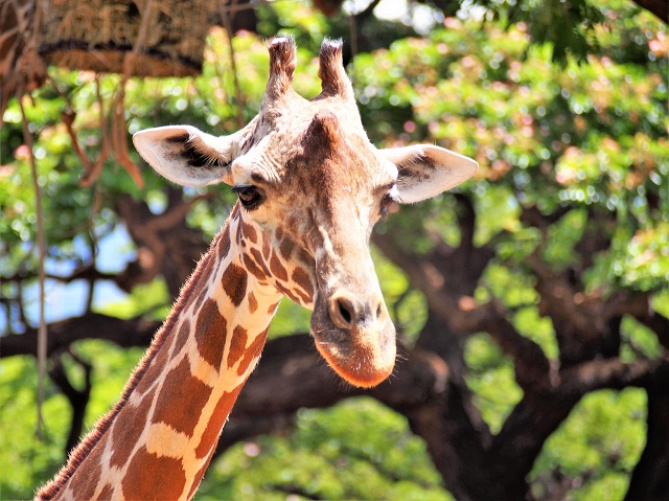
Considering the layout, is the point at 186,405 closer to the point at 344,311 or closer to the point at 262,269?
the point at 262,269

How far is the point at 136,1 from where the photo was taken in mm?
4367

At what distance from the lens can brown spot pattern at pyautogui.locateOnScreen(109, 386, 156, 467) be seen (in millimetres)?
3344

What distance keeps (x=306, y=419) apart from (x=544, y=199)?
6.24 metres

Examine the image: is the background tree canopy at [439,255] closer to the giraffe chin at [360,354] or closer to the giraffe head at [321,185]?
the giraffe head at [321,185]

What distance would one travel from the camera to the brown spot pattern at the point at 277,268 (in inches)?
115

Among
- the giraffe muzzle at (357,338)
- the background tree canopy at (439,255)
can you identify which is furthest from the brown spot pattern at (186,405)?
the background tree canopy at (439,255)

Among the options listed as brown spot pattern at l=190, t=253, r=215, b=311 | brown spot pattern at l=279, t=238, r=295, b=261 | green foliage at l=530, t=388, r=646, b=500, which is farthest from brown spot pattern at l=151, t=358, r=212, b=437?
green foliage at l=530, t=388, r=646, b=500

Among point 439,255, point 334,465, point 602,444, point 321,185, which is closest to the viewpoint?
point 321,185

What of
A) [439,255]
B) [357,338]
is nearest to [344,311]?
[357,338]

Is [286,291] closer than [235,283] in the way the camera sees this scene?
Yes

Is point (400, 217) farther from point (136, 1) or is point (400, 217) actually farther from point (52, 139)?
point (136, 1)

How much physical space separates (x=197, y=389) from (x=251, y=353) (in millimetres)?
202

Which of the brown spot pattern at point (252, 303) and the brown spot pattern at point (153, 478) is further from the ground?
the brown spot pattern at point (252, 303)

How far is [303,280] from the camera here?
113 inches
